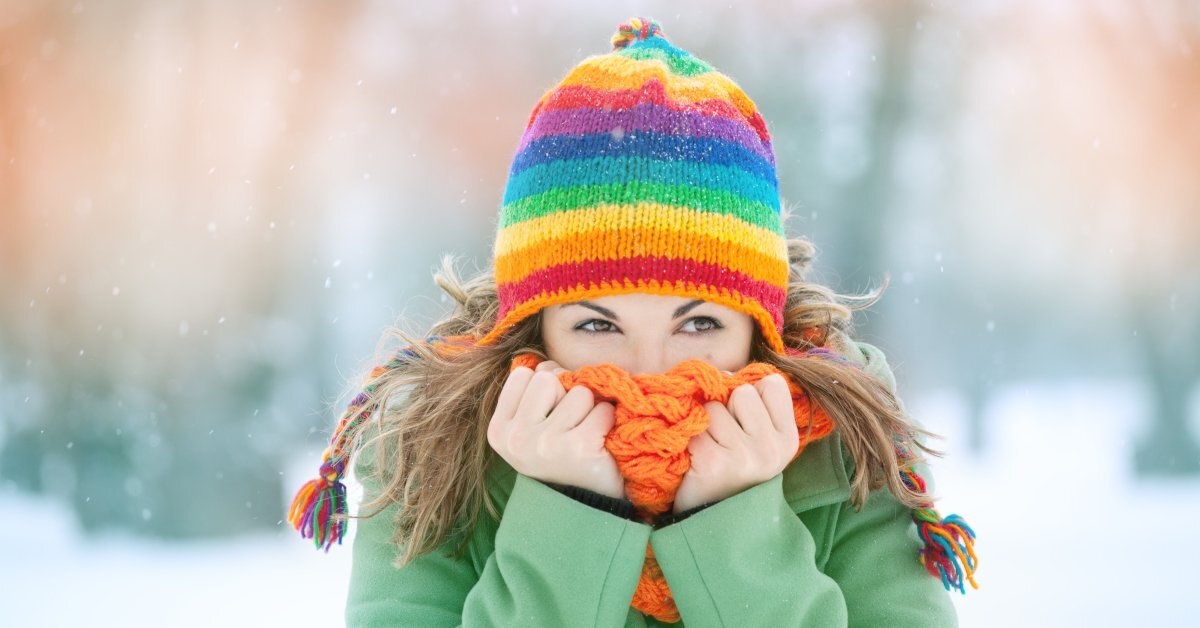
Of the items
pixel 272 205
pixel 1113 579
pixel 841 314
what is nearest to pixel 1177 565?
pixel 1113 579

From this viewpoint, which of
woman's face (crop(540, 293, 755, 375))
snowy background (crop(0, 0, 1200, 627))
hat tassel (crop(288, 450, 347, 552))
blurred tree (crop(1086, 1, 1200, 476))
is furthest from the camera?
blurred tree (crop(1086, 1, 1200, 476))

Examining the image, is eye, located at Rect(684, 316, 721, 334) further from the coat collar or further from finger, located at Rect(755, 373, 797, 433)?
the coat collar

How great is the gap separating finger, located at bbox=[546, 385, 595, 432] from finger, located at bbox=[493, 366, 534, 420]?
60 mm

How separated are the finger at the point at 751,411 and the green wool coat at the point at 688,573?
10 centimetres

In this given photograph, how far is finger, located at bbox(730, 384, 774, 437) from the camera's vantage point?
1438mm

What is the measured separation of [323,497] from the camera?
1.73m

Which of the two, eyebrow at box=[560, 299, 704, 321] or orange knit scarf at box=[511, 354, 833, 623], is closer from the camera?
orange knit scarf at box=[511, 354, 833, 623]

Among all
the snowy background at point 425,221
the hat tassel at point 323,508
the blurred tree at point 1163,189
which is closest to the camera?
the hat tassel at point 323,508

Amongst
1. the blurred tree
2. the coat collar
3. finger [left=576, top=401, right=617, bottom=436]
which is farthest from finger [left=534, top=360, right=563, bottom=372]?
the blurred tree

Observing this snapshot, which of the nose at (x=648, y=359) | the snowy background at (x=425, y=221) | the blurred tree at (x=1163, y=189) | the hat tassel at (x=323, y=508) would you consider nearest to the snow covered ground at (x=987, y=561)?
the snowy background at (x=425, y=221)

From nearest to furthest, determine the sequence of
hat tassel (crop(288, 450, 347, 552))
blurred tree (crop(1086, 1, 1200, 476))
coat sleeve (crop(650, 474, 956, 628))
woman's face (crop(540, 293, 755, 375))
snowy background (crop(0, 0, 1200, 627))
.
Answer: coat sleeve (crop(650, 474, 956, 628))
woman's face (crop(540, 293, 755, 375))
hat tassel (crop(288, 450, 347, 552))
snowy background (crop(0, 0, 1200, 627))
blurred tree (crop(1086, 1, 1200, 476))

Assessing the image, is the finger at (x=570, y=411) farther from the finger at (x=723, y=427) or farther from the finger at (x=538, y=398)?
the finger at (x=723, y=427)

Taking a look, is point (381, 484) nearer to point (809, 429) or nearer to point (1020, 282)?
point (809, 429)

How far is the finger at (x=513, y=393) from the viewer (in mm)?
1460
